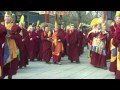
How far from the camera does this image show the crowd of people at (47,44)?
27.6ft

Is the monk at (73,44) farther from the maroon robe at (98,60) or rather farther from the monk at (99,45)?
the monk at (99,45)

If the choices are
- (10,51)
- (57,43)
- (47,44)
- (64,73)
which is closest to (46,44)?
(47,44)

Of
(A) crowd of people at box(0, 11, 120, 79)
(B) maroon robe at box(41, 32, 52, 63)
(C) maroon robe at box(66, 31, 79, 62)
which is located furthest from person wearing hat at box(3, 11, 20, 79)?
(C) maroon robe at box(66, 31, 79, 62)

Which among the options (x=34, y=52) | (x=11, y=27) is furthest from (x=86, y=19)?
(x=11, y=27)

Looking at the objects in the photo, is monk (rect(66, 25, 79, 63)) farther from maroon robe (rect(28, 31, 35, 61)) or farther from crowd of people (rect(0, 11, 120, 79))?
maroon robe (rect(28, 31, 35, 61))

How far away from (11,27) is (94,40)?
12.5 ft

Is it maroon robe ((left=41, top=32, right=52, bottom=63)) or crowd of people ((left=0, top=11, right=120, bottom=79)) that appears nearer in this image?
crowd of people ((left=0, top=11, right=120, bottom=79))

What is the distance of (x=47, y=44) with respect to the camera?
13648 mm

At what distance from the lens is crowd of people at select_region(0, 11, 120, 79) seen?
8.42 metres

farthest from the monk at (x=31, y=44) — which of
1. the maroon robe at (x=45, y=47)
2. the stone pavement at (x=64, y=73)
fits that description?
the stone pavement at (x=64, y=73)

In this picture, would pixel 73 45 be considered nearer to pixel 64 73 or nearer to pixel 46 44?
pixel 46 44

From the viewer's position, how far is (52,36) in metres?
13.5

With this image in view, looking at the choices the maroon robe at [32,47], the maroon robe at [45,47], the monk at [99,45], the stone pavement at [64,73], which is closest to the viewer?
the stone pavement at [64,73]

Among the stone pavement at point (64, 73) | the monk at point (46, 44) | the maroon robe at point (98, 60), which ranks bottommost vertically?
the stone pavement at point (64, 73)
